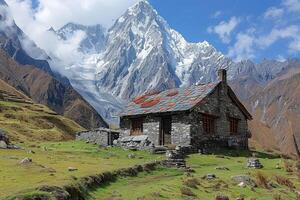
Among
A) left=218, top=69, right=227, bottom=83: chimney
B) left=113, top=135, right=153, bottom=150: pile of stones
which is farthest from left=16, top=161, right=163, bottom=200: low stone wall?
left=218, top=69, right=227, bottom=83: chimney

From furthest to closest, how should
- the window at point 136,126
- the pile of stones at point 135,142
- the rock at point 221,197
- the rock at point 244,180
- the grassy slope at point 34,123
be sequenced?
the grassy slope at point 34,123 < the window at point 136,126 < the pile of stones at point 135,142 < the rock at point 244,180 < the rock at point 221,197

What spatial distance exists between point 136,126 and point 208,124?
8757mm

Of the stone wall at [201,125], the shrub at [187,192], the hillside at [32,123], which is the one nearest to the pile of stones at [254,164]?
the stone wall at [201,125]

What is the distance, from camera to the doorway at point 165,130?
56156 millimetres

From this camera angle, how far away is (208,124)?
2269 inches

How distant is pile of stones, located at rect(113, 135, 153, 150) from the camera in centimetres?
5121

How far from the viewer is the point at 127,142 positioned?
56.1 metres

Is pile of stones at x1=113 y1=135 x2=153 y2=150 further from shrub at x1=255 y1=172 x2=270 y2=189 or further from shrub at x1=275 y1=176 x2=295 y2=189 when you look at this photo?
shrub at x1=275 y1=176 x2=295 y2=189

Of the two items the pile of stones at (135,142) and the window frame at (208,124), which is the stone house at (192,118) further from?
the pile of stones at (135,142)

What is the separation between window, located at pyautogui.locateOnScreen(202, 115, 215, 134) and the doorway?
3868 mm

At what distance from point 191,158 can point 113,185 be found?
1971 cm

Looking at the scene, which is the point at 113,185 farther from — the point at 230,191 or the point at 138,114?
the point at 138,114

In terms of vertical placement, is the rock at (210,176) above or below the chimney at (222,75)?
below

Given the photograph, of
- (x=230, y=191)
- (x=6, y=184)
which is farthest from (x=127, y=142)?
(x=6, y=184)
